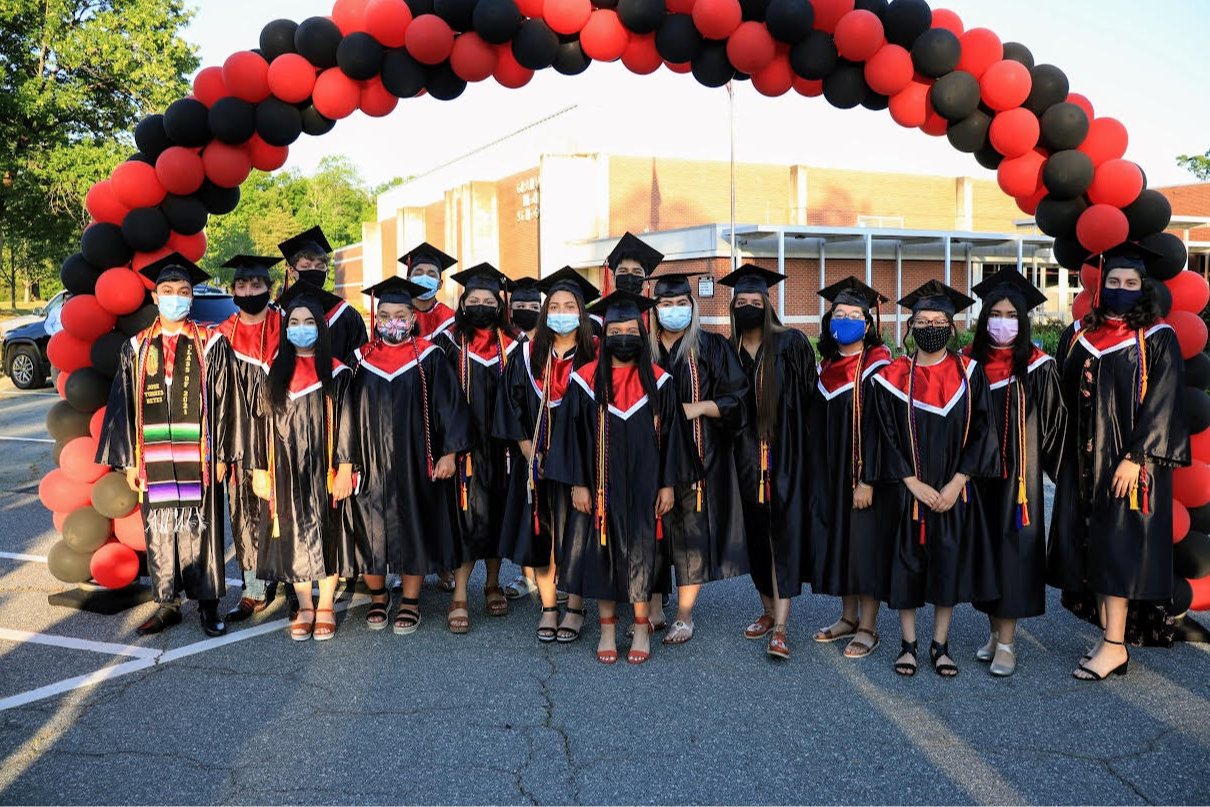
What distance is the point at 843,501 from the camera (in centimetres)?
512

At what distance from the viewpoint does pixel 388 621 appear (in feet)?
18.7

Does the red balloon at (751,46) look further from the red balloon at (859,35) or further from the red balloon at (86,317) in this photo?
the red balloon at (86,317)

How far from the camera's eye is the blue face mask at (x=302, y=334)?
5203 millimetres

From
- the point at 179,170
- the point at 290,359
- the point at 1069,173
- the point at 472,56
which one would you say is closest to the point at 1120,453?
the point at 1069,173

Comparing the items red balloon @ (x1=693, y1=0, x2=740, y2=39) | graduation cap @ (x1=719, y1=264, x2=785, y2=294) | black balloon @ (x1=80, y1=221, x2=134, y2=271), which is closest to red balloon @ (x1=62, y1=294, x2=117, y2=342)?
black balloon @ (x1=80, y1=221, x2=134, y2=271)

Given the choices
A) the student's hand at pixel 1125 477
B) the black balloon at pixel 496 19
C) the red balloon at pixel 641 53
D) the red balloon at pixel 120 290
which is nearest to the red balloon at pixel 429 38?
the black balloon at pixel 496 19

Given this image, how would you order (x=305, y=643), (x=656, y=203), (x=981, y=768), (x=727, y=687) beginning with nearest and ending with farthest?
1. (x=981, y=768)
2. (x=727, y=687)
3. (x=305, y=643)
4. (x=656, y=203)

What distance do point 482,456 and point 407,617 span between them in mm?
1011

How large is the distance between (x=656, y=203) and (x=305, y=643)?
3350cm

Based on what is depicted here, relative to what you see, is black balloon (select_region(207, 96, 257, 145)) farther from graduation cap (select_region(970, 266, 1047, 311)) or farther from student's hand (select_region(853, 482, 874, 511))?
graduation cap (select_region(970, 266, 1047, 311))

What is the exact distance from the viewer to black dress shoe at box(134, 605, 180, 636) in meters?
5.44

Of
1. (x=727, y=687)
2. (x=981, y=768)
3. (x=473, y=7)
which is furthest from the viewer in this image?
(x=473, y=7)

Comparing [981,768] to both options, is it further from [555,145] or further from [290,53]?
[555,145]

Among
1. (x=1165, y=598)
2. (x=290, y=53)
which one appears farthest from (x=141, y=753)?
(x=1165, y=598)
